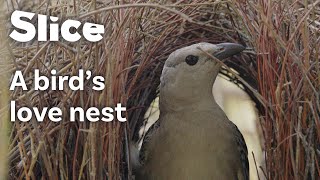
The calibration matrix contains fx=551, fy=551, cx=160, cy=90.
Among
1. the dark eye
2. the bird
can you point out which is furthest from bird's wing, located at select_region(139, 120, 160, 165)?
the dark eye

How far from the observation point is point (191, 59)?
4.20ft

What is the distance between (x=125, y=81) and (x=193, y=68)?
197mm

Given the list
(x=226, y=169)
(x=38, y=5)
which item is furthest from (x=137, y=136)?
(x=38, y=5)

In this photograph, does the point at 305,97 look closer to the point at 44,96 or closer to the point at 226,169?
the point at 226,169

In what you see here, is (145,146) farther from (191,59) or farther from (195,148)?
(191,59)

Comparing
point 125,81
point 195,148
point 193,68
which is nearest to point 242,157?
point 195,148

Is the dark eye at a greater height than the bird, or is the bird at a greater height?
the dark eye

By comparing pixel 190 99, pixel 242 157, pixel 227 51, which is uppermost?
pixel 227 51

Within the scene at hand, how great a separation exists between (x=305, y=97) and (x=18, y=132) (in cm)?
56

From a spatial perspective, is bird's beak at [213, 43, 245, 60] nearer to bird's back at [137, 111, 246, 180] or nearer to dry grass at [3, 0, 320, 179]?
dry grass at [3, 0, 320, 179]

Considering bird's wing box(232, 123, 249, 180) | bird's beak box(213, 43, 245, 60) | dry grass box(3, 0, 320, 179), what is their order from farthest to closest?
bird's wing box(232, 123, 249, 180) → bird's beak box(213, 43, 245, 60) → dry grass box(3, 0, 320, 179)

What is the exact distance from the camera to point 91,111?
1037mm

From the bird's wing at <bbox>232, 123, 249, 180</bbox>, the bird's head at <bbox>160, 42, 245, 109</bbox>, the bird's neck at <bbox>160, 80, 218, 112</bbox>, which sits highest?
the bird's head at <bbox>160, 42, 245, 109</bbox>

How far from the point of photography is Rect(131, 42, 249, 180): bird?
1.28 m
